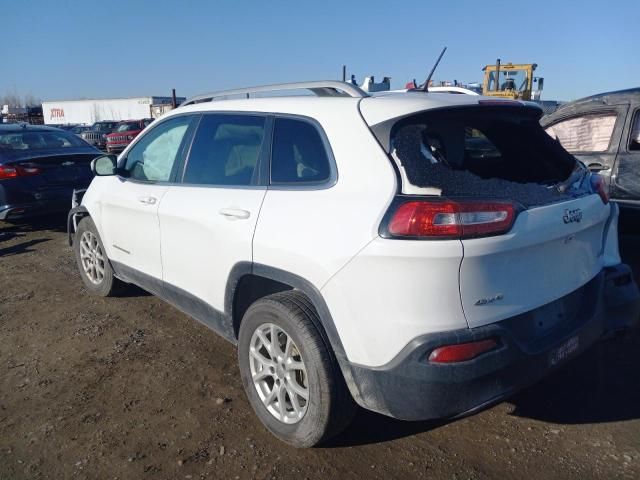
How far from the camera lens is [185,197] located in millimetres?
3438

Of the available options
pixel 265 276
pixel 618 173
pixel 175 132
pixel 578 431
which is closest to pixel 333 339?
pixel 265 276

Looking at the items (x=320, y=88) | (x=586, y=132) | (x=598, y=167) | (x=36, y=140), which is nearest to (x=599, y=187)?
(x=320, y=88)

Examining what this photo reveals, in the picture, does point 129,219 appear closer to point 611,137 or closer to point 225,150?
point 225,150

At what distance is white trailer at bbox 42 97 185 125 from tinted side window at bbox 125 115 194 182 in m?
36.3

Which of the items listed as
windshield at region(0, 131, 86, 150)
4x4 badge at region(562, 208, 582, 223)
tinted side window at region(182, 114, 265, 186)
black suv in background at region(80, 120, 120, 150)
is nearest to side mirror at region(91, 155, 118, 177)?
tinted side window at region(182, 114, 265, 186)

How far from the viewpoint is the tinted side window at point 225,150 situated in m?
3.11

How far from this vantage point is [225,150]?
11.1 ft

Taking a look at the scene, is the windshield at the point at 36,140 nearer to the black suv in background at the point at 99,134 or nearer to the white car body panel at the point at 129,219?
the white car body panel at the point at 129,219

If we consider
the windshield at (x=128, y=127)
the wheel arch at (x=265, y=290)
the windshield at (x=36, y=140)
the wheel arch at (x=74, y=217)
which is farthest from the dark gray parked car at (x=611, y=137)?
the windshield at (x=128, y=127)

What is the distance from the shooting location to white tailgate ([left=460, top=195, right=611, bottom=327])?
7.18 feet

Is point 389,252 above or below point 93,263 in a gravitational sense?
above

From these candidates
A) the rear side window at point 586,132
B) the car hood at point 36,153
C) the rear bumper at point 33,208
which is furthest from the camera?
the car hood at point 36,153

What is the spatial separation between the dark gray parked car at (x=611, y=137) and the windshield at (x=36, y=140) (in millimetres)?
6857

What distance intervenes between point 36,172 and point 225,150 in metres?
5.03
